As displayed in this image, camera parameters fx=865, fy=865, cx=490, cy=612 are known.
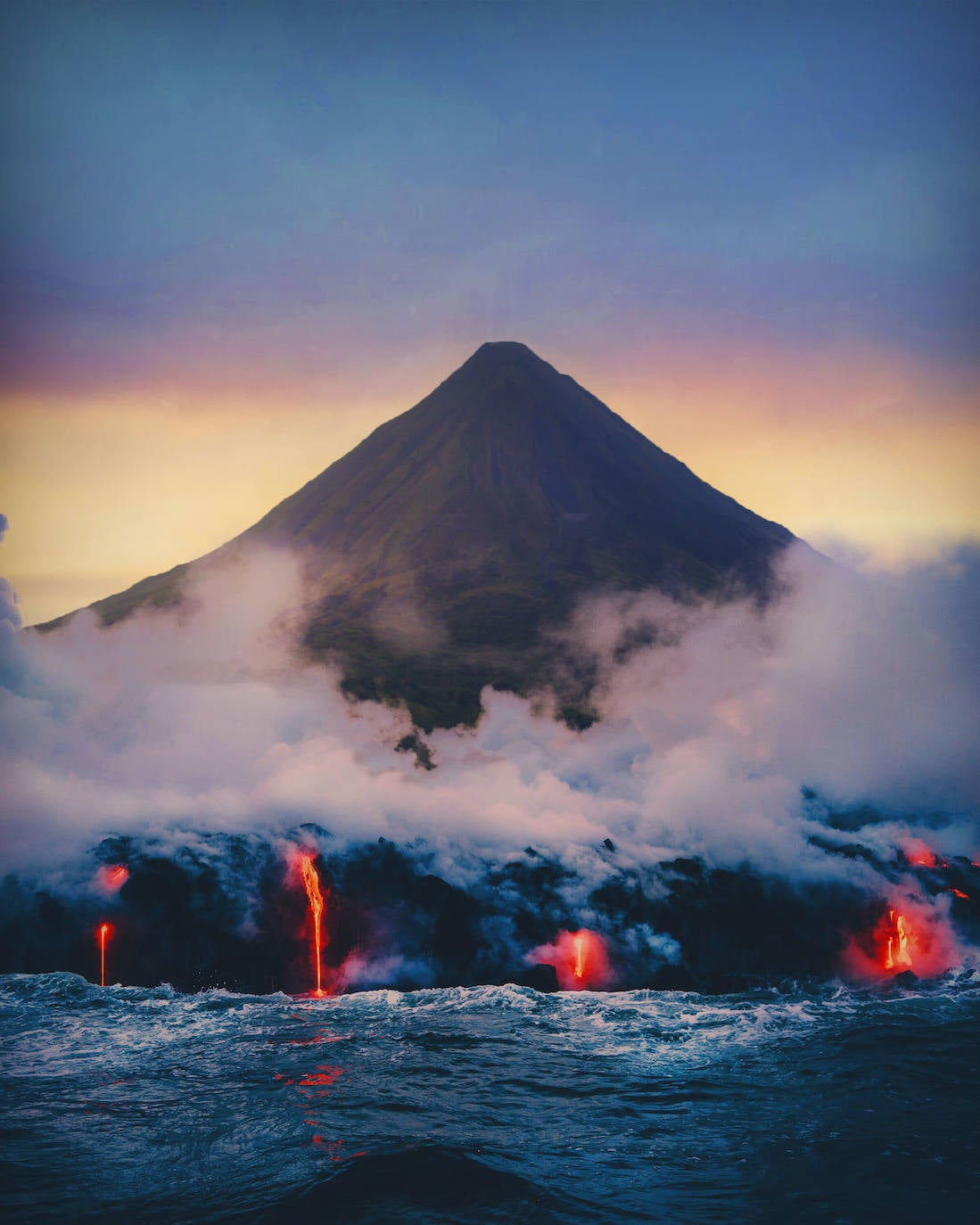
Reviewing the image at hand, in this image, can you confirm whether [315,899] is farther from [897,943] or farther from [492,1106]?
[897,943]

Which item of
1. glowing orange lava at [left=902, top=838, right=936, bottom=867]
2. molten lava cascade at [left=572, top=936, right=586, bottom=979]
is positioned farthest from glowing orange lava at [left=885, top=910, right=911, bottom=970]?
molten lava cascade at [left=572, top=936, right=586, bottom=979]

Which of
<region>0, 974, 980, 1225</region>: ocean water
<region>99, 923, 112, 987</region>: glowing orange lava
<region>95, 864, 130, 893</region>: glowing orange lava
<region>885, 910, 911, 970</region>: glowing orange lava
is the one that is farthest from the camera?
<region>885, 910, 911, 970</region>: glowing orange lava

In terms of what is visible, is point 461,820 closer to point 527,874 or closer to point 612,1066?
point 527,874

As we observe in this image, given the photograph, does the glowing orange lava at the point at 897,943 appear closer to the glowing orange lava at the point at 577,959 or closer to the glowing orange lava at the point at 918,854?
the glowing orange lava at the point at 918,854

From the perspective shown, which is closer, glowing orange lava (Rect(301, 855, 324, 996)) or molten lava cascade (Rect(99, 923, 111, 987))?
molten lava cascade (Rect(99, 923, 111, 987))

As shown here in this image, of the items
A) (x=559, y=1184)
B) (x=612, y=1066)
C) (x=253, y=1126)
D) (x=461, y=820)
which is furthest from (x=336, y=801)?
(x=559, y=1184)

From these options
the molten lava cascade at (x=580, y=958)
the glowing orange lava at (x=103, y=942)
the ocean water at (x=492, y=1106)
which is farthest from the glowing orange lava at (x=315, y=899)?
the molten lava cascade at (x=580, y=958)

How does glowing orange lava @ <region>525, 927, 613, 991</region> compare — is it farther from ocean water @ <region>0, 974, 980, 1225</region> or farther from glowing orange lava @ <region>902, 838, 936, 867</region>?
glowing orange lava @ <region>902, 838, 936, 867</region>

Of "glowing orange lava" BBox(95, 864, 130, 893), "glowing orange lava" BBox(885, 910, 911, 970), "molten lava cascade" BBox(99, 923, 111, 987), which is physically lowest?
"glowing orange lava" BBox(885, 910, 911, 970)
